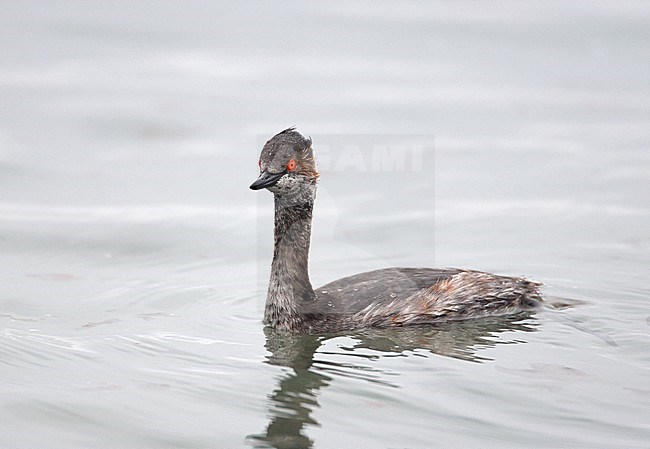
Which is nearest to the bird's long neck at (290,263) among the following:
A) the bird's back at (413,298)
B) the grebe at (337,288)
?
the grebe at (337,288)

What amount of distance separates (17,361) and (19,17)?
883cm

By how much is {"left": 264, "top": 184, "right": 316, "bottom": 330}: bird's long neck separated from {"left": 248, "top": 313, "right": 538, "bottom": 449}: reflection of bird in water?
170mm

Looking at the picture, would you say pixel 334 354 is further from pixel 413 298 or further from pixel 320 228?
pixel 320 228

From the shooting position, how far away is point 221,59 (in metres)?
15.8

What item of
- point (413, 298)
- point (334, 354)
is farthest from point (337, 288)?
point (334, 354)

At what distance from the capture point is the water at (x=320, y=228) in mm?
7496

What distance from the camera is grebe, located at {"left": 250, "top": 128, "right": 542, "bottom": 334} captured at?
9352mm

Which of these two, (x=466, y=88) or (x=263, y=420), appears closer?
(x=263, y=420)

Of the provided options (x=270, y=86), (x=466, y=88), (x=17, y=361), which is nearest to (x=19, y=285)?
(x=17, y=361)

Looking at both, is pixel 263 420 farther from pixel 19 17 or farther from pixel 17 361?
pixel 19 17

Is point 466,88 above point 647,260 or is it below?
above

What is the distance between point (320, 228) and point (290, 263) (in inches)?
89.7

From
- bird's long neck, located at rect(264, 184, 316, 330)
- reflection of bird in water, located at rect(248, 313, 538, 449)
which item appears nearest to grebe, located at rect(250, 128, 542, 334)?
bird's long neck, located at rect(264, 184, 316, 330)

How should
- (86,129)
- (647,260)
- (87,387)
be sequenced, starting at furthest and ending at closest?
1. (86,129)
2. (647,260)
3. (87,387)
